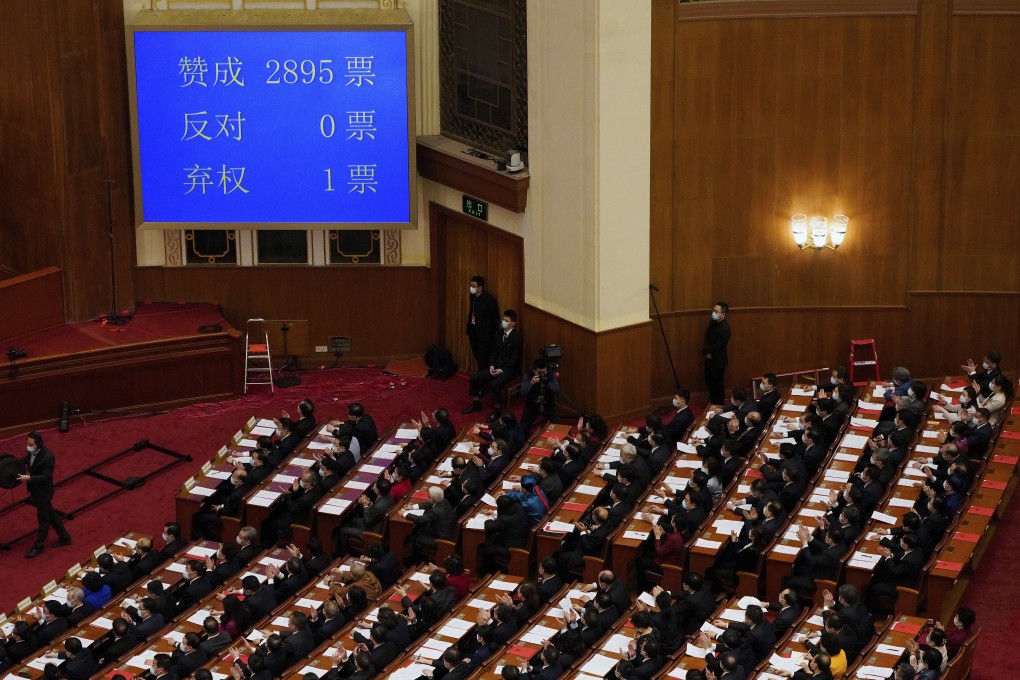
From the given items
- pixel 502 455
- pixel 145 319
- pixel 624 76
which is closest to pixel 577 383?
pixel 502 455

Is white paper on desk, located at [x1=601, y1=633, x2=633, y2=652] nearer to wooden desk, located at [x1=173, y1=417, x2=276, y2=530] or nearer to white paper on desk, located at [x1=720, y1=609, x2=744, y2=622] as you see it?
white paper on desk, located at [x1=720, y1=609, x2=744, y2=622]

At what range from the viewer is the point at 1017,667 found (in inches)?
640

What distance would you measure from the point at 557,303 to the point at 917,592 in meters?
7.07

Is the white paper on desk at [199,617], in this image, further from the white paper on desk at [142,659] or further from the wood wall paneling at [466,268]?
the wood wall paneling at [466,268]

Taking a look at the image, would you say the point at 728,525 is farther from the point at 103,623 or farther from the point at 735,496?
the point at 103,623

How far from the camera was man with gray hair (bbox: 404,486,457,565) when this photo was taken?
18.6 meters

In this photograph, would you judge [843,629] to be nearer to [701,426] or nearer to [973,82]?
[701,426]

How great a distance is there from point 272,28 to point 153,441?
5.44 m

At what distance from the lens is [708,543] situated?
17656mm

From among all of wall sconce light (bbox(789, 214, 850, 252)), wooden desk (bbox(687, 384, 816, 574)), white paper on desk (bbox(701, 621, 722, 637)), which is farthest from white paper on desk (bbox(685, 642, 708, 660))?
wall sconce light (bbox(789, 214, 850, 252))

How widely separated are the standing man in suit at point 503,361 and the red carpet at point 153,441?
0.53 metres

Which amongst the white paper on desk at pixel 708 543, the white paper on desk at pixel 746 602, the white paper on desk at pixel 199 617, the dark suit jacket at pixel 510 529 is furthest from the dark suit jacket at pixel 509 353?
the white paper on desk at pixel 746 602

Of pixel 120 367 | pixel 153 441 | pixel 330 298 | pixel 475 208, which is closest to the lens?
pixel 153 441

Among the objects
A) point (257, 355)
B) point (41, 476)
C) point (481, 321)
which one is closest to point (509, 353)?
point (481, 321)
